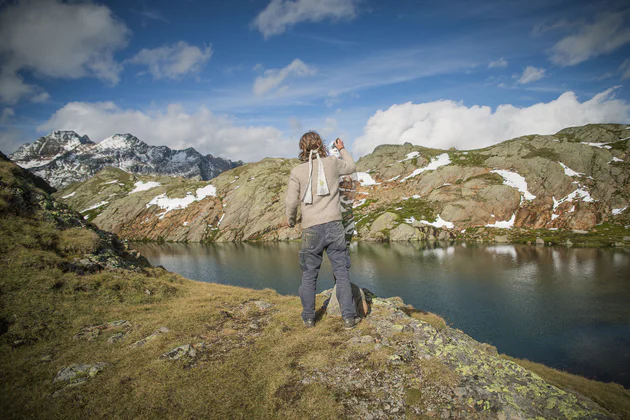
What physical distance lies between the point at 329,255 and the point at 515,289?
170 ft

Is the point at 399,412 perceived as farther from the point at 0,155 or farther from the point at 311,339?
the point at 0,155

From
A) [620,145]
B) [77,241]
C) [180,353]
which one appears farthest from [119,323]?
[620,145]

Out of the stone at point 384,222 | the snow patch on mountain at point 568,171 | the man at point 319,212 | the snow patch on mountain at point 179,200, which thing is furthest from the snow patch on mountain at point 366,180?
the man at point 319,212

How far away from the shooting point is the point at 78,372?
6.61m

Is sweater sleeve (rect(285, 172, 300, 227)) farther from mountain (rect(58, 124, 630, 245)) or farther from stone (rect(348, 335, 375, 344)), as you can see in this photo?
mountain (rect(58, 124, 630, 245))

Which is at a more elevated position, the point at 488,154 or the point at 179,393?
the point at 488,154

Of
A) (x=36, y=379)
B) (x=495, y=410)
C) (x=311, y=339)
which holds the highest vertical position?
(x=36, y=379)

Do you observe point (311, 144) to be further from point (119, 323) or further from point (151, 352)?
point (119, 323)

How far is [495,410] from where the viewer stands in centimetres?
528

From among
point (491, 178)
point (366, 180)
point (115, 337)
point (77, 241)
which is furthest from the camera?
point (366, 180)

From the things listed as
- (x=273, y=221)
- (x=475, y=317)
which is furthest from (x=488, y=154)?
(x=475, y=317)

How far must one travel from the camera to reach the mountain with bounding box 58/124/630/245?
108 m

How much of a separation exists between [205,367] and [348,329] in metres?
4.04

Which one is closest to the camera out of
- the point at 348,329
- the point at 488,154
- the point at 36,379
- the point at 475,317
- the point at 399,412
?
the point at 399,412
